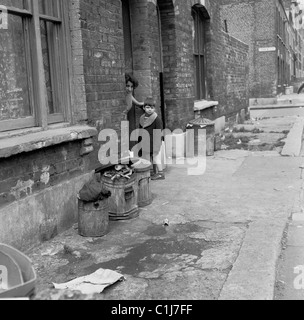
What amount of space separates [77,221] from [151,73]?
3.87 meters

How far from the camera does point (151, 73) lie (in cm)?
864

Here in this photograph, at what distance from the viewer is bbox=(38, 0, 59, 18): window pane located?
5310 mm

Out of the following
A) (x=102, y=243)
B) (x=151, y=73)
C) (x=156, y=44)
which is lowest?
(x=102, y=243)

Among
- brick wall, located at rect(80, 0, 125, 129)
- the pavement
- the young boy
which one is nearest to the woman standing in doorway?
the young boy

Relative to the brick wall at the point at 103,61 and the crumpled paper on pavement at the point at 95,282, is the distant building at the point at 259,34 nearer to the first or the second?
the brick wall at the point at 103,61

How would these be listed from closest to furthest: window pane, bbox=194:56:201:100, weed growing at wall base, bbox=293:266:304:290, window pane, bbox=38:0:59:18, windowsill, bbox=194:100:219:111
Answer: weed growing at wall base, bbox=293:266:304:290
window pane, bbox=38:0:59:18
windowsill, bbox=194:100:219:111
window pane, bbox=194:56:201:100

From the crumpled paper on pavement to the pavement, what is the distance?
6 cm

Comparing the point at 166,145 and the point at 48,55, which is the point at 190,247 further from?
the point at 166,145

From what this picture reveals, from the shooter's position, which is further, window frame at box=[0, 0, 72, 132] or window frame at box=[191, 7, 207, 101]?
window frame at box=[191, 7, 207, 101]

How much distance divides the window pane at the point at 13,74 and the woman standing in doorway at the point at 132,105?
109 inches

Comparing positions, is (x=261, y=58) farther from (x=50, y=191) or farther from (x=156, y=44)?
(x=50, y=191)

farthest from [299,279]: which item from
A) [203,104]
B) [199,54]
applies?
[199,54]

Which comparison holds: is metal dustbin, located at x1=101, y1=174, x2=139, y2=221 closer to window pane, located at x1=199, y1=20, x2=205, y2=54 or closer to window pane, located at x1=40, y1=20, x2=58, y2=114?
window pane, located at x1=40, y1=20, x2=58, y2=114
